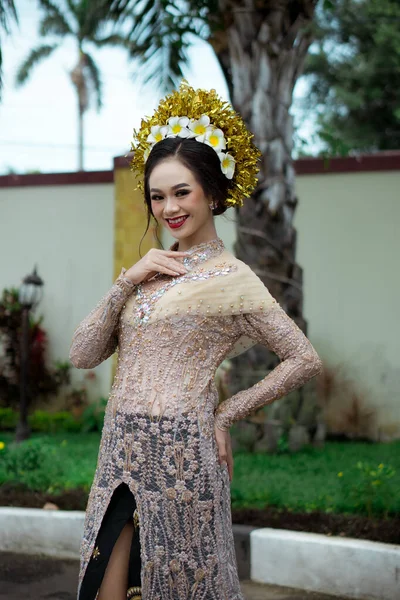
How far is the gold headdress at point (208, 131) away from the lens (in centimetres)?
280

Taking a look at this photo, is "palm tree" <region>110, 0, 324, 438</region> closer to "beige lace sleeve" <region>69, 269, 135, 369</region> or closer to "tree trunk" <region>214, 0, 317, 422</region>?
"tree trunk" <region>214, 0, 317, 422</region>

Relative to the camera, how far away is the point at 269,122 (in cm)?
622

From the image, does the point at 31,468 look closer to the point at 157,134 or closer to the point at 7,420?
the point at 157,134

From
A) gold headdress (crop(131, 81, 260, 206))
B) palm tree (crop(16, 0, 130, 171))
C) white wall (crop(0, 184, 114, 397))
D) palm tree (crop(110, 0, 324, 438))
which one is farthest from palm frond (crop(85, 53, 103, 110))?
gold headdress (crop(131, 81, 260, 206))

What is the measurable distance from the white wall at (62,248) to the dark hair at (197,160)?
640 cm

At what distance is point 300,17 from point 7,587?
4.28 meters

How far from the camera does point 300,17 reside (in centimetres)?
617

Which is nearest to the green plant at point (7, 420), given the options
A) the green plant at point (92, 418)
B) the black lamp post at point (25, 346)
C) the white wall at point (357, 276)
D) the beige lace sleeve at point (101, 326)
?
the green plant at point (92, 418)

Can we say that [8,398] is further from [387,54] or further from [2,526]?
[387,54]

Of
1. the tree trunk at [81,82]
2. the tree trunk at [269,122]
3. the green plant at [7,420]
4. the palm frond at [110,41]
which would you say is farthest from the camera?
the tree trunk at [81,82]

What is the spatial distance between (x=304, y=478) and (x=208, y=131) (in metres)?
3.20

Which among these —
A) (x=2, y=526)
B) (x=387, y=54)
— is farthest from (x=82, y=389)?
(x=387, y=54)

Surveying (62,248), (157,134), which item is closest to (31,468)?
(157,134)

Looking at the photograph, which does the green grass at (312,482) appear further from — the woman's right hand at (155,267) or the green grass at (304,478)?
the woman's right hand at (155,267)
